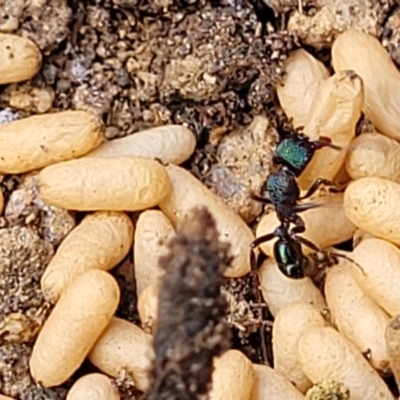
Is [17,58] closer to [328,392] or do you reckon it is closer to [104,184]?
[104,184]

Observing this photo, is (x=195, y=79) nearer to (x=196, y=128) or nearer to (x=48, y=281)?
(x=196, y=128)

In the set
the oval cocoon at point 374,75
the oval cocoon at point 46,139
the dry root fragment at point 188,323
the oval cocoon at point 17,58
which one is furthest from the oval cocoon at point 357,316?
the dry root fragment at point 188,323

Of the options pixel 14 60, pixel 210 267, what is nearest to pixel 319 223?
pixel 14 60

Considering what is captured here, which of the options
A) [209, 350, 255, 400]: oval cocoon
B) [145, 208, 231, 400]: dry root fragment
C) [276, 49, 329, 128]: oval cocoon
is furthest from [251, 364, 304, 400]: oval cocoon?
[145, 208, 231, 400]: dry root fragment

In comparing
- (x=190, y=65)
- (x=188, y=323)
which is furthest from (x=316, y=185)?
(x=188, y=323)

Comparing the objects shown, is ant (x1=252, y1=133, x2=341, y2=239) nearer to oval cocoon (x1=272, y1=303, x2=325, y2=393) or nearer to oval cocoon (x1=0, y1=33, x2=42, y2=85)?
oval cocoon (x1=272, y1=303, x2=325, y2=393)
